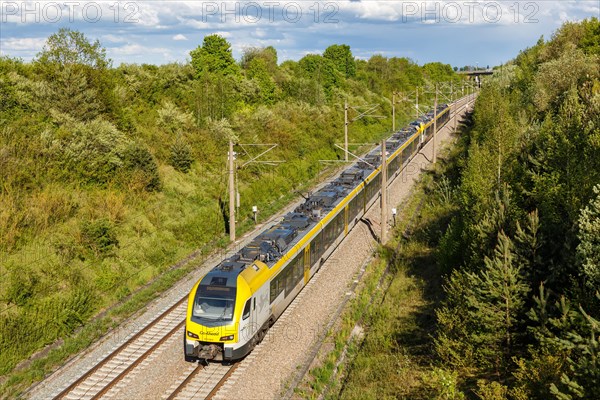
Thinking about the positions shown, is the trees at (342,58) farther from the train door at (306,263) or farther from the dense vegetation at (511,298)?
the train door at (306,263)

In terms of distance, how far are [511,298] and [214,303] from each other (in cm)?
952

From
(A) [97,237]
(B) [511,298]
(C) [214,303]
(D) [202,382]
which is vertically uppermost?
(B) [511,298]

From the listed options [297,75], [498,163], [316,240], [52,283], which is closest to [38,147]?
[52,283]

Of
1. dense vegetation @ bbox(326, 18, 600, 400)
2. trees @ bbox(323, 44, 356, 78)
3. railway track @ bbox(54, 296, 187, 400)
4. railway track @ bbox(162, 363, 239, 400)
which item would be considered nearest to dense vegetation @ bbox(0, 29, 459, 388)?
railway track @ bbox(54, 296, 187, 400)

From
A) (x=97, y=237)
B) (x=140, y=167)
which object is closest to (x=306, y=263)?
(x=97, y=237)

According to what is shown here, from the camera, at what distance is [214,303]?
668 inches

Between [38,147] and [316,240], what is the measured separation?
60.2ft

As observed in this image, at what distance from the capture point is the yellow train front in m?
16.6

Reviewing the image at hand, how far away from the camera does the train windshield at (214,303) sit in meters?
16.7

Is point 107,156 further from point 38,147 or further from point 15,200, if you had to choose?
point 15,200

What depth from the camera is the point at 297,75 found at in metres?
76.6

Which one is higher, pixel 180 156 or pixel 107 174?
pixel 180 156

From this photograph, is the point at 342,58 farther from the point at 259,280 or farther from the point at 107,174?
the point at 259,280

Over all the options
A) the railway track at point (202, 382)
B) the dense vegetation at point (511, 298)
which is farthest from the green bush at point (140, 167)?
the railway track at point (202, 382)
